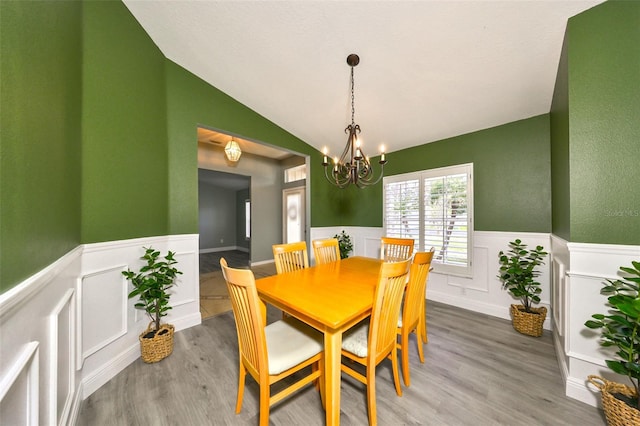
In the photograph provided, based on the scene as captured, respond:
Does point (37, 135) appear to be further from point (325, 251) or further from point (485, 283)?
point (485, 283)

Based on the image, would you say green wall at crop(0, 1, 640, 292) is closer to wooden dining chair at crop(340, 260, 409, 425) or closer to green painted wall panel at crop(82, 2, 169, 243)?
green painted wall panel at crop(82, 2, 169, 243)

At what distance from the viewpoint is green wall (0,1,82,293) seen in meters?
0.75

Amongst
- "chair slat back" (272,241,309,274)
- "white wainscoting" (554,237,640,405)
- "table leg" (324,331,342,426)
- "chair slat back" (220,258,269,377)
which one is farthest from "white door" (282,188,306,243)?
"white wainscoting" (554,237,640,405)

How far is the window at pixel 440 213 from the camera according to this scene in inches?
113

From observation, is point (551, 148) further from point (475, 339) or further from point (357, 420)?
point (357, 420)

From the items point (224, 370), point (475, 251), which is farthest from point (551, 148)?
point (224, 370)

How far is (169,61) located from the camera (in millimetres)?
2439

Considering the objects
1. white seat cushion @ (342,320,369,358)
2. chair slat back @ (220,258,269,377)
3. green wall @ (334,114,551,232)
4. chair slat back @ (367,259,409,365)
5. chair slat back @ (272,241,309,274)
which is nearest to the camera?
chair slat back @ (220,258,269,377)

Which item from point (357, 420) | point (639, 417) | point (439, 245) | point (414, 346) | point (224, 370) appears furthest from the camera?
point (439, 245)

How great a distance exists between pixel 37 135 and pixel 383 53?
96.5 inches

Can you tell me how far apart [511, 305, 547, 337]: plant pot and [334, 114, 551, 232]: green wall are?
0.92 metres

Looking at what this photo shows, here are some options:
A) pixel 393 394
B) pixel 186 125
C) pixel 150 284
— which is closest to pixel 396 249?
pixel 393 394

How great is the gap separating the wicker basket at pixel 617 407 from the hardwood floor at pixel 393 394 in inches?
8.5

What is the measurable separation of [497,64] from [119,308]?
156 inches
